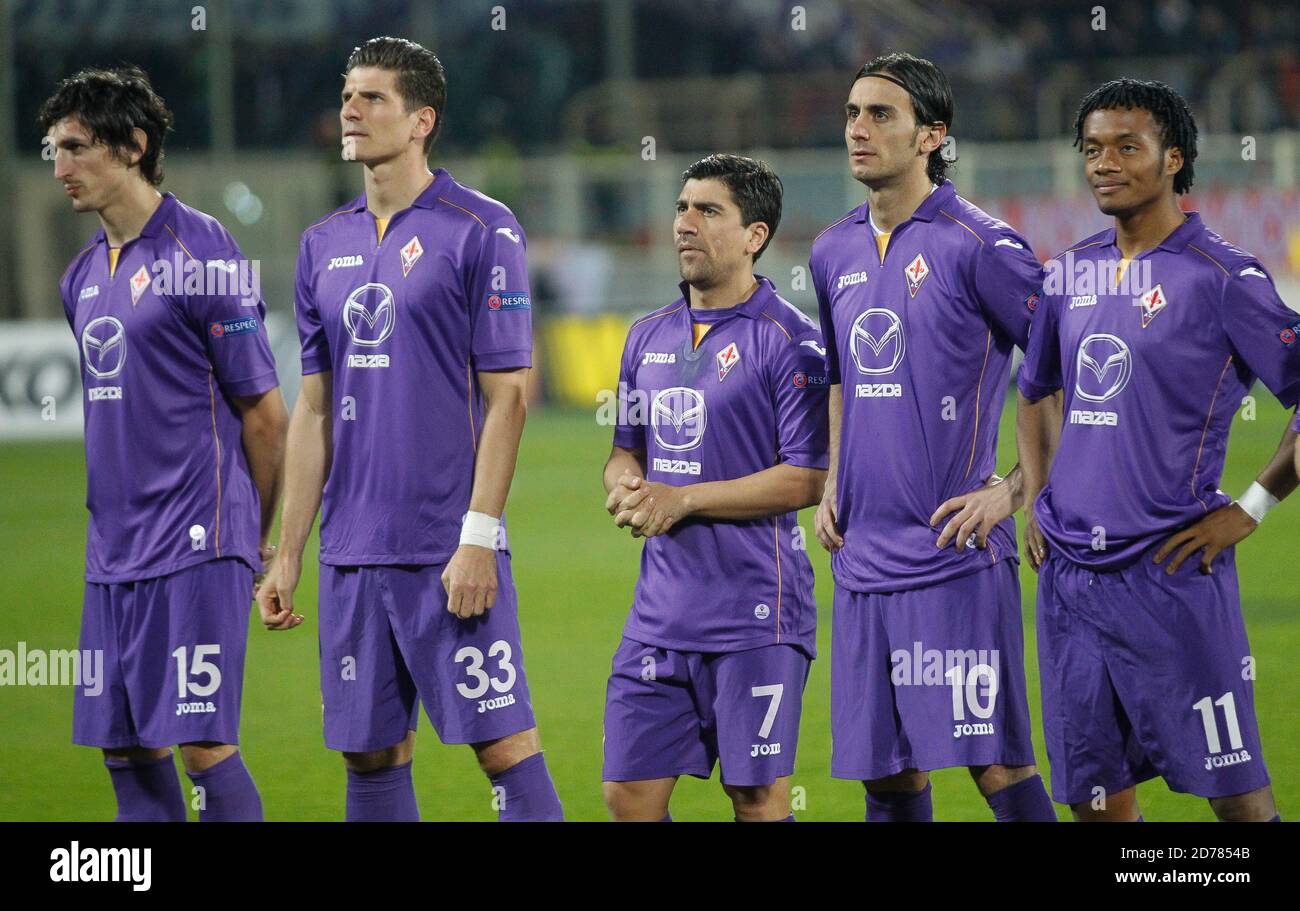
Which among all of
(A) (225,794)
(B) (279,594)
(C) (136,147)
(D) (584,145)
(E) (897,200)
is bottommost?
(A) (225,794)

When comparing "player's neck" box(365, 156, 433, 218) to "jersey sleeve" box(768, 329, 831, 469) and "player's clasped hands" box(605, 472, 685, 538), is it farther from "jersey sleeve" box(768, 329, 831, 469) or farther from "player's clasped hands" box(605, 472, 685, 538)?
"jersey sleeve" box(768, 329, 831, 469)

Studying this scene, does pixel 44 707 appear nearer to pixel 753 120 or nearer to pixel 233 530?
pixel 233 530

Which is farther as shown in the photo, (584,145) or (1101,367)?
(584,145)

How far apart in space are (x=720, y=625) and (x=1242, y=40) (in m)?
23.2

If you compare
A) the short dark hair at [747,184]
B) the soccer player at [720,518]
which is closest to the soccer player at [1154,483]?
the soccer player at [720,518]

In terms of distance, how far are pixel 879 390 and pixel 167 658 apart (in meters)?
1.98

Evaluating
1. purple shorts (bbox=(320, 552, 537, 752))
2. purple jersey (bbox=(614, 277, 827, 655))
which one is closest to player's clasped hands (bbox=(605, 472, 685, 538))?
purple jersey (bbox=(614, 277, 827, 655))

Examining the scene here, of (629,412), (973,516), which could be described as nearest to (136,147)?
(629,412)

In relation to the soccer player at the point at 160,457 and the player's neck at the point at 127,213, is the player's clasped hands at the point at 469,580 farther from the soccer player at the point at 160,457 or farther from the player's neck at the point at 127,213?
the player's neck at the point at 127,213

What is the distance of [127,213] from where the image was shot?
467 centimetres

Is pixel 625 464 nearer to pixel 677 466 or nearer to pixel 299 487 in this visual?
pixel 677 466

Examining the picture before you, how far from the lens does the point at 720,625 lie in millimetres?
4355
